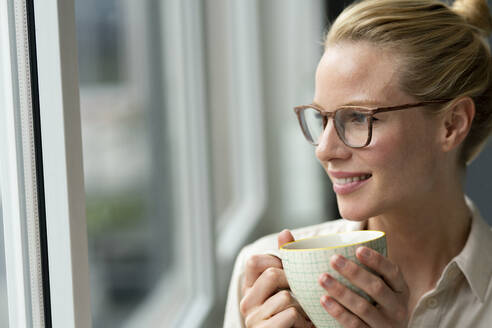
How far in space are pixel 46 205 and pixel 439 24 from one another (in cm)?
77

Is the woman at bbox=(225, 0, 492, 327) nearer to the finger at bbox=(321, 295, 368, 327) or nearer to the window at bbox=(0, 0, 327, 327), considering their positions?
the finger at bbox=(321, 295, 368, 327)

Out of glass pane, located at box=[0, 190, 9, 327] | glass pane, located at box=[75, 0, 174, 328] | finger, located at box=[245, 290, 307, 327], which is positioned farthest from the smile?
glass pane, located at box=[75, 0, 174, 328]

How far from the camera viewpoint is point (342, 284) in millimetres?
805

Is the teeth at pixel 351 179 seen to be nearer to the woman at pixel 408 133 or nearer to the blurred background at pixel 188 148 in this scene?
the woman at pixel 408 133

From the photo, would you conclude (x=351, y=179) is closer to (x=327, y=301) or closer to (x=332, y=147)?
(x=332, y=147)

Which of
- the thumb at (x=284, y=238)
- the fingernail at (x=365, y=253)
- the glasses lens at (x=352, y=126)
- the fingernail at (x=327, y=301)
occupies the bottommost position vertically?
the fingernail at (x=327, y=301)

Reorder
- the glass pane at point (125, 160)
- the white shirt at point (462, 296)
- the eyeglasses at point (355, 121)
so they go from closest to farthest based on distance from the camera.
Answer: the eyeglasses at point (355, 121)
the white shirt at point (462, 296)
the glass pane at point (125, 160)

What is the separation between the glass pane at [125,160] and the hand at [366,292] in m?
1.30

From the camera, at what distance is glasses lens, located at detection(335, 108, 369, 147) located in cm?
106

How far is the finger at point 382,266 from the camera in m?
0.79

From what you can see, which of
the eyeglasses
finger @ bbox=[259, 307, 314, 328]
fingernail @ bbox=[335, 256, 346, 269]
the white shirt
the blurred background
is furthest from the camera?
the blurred background

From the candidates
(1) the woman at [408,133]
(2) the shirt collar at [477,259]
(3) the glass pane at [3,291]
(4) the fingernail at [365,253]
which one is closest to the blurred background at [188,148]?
(3) the glass pane at [3,291]

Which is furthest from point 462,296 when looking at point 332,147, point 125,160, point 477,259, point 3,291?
point 125,160

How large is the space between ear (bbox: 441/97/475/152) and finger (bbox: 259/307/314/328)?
465 mm
